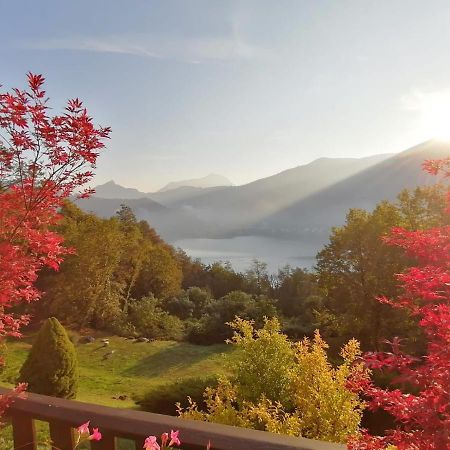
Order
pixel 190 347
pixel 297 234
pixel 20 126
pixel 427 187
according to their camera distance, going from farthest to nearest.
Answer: pixel 297 234
pixel 190 347
pixel 427 187
pixel 20 126

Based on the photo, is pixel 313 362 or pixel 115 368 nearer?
pixel 313 362

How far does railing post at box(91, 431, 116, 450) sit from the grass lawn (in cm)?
1140

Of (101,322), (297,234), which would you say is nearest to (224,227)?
(297,234)

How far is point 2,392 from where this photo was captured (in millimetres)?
2572

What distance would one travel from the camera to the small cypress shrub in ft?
31.7

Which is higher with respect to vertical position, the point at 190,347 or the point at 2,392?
the point at 2,392

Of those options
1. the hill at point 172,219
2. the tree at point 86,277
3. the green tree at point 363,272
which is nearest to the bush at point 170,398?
the green tree at point 363,272

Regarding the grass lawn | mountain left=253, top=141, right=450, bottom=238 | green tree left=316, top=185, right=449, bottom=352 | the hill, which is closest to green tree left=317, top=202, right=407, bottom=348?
green tree left=316, top=185, right=449, bottom=352

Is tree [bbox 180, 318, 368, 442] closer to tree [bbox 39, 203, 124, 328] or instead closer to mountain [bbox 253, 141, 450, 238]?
tree [bbox 39, 203, 124, 328]

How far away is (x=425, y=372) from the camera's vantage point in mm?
1843

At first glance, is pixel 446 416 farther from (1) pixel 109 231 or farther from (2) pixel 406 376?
(1) pixel 109 231

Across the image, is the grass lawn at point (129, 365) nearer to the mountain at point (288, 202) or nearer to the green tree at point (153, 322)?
the green tree at point (153, 322)

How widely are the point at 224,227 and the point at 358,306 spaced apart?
63244 millimetres

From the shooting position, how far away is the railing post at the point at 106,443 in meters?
2.09
